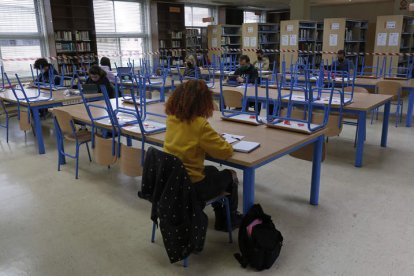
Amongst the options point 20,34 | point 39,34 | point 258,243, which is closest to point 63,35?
point 39,34

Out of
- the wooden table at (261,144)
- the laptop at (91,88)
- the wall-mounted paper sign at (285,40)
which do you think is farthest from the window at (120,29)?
the wooden table at (261,144)

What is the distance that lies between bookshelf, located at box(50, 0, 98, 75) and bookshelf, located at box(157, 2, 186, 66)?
7.30ft

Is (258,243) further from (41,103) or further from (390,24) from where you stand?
(390,24)

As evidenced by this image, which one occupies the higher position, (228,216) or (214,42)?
(214,42)

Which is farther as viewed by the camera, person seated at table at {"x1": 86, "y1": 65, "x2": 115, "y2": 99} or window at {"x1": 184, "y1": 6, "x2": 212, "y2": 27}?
window at {"x1": 184, "y1": 6, "x2": 212, "y2": 27}

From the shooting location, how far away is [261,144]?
7.00 feet

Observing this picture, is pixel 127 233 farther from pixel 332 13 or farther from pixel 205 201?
pixel 332 13

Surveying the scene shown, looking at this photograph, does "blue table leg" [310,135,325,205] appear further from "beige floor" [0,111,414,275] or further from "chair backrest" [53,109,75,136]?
"chair backrest" [53,109,75,136]

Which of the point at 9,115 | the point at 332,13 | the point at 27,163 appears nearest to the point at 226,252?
the point at 27,163

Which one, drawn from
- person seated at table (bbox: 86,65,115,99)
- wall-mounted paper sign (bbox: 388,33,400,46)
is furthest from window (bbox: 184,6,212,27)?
person seated at table (bbox: 86,65,115,99)

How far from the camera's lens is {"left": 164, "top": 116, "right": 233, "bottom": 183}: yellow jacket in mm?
1847

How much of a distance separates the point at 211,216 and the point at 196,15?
10660mm

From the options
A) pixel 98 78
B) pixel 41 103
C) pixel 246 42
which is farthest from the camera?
pixel 246 42

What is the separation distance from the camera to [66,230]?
2465 mm
